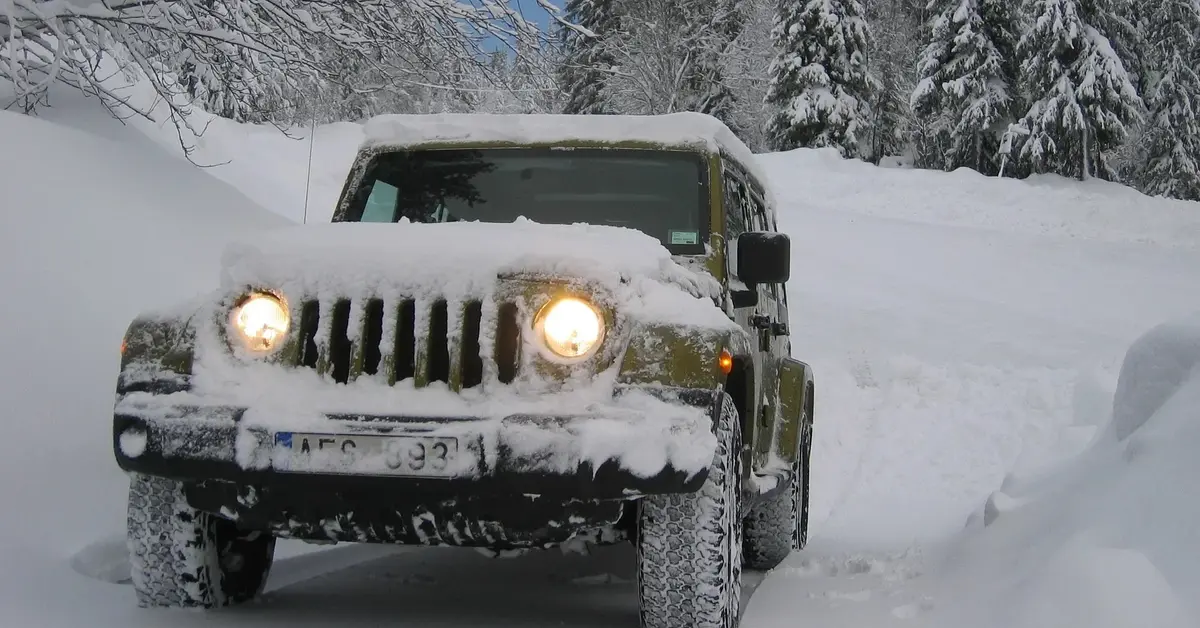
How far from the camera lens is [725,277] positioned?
4363 millimetres

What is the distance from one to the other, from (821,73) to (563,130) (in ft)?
101

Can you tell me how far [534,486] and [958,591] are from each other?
1.79 metres

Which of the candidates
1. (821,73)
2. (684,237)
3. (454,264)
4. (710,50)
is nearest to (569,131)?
(684,237)

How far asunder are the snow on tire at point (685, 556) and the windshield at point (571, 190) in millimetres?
1366

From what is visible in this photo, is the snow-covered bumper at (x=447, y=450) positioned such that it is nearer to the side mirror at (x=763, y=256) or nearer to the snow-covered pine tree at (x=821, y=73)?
the side mirror at (x=763, y=256)

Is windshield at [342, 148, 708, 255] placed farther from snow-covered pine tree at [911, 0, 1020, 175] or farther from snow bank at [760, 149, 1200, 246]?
snow-covered pine tree at [911, 0, 1020, 175]

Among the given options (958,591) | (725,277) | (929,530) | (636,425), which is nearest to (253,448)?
(636,425)

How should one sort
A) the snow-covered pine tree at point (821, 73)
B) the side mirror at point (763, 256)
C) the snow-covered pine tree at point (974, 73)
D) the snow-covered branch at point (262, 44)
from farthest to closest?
the snow-covered pine tree at point (821, 73)
the snow-covered pine tree at point (974, 73)
the snow-covered branch at point (262, 44)
the side mirror at point (763, 256)

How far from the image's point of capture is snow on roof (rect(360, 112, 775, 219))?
4.70 meters

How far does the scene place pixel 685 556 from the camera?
319 cm

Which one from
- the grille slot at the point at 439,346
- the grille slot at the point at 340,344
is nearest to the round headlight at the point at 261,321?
the grille slot at the point at 340,344

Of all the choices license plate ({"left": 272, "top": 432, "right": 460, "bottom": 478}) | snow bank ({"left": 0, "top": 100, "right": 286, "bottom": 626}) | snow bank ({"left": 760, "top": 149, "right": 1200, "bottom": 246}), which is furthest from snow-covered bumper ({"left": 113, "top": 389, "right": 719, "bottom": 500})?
snow bank ({"left": 760, "top": 149, "right": 1200, "bottom": 246})

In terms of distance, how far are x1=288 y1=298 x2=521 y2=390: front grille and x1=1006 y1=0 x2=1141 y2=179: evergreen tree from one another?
2759 centimetres

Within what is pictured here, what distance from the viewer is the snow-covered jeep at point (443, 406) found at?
3.04 meters
